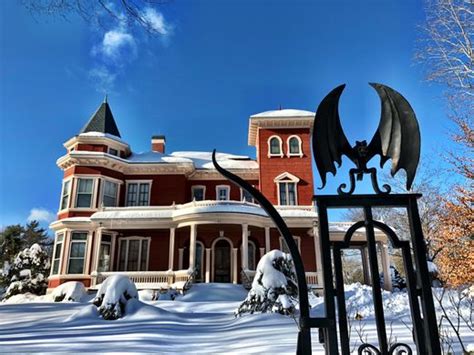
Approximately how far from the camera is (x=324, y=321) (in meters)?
1.51

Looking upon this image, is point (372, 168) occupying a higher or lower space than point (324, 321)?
higher

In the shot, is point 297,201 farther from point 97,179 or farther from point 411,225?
point 411,225

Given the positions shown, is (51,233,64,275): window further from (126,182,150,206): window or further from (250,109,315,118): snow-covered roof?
(250,109,315,118): snow-covered roof

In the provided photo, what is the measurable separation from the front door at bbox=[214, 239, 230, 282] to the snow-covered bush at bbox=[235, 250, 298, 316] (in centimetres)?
835

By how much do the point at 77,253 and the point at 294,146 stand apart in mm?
13642

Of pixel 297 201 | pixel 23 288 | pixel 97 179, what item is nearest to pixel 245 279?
pixel 297 201

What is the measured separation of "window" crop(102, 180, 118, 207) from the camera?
747 inches

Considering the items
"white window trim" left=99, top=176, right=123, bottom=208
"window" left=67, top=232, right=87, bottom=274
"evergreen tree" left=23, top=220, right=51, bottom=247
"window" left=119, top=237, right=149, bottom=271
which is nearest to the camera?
"window" left=67, top=232, right=87, bottom=274

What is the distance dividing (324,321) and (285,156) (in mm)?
19171

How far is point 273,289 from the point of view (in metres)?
9.21

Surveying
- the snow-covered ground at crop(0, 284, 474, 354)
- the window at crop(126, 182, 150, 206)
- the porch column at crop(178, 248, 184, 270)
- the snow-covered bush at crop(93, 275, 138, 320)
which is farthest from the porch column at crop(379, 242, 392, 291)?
the window at crop(126, 182, 150, 206)

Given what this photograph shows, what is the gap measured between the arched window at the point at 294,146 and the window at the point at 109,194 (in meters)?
10.6

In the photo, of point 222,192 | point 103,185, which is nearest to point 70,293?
point 103,185

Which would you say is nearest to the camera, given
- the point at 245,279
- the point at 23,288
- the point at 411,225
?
the point at 411,225
